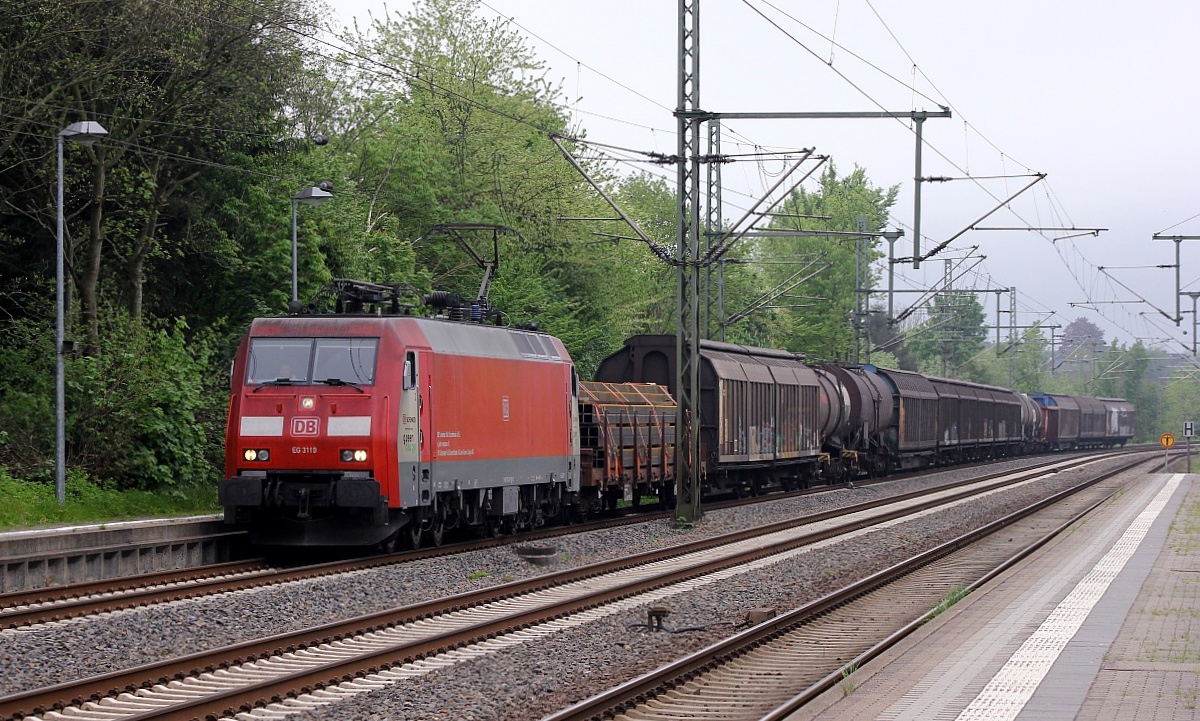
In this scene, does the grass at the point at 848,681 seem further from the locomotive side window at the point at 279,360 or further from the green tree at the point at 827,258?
the green tree at the point at 827,258

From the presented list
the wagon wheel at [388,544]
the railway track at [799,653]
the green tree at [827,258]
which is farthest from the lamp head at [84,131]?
the green tree at [827,258]

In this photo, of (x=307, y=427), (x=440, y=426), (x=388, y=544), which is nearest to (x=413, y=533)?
(x=388, y=544)

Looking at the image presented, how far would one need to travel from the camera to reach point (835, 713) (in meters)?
9.05

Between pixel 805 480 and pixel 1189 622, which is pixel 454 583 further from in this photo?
pixel 805 480

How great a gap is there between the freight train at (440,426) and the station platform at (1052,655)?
7450 mm

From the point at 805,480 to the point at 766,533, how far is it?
52.9ft

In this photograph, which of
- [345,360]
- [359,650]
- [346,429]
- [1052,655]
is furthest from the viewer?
[345,360]

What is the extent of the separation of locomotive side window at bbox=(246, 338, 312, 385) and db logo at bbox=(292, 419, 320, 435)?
22.2 inches

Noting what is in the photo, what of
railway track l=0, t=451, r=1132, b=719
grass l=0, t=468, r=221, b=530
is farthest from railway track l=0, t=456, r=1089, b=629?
grass l=0, t=468, r=221, b=530

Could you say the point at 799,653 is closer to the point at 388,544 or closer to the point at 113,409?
the point at 388,544

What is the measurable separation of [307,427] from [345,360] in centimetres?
99

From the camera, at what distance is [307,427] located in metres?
18.2

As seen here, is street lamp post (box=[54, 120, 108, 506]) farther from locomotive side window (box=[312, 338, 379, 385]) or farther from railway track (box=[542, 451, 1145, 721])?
railway track (box=[542, 451, 1145, 721])

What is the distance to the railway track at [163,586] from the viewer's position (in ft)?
44.5
